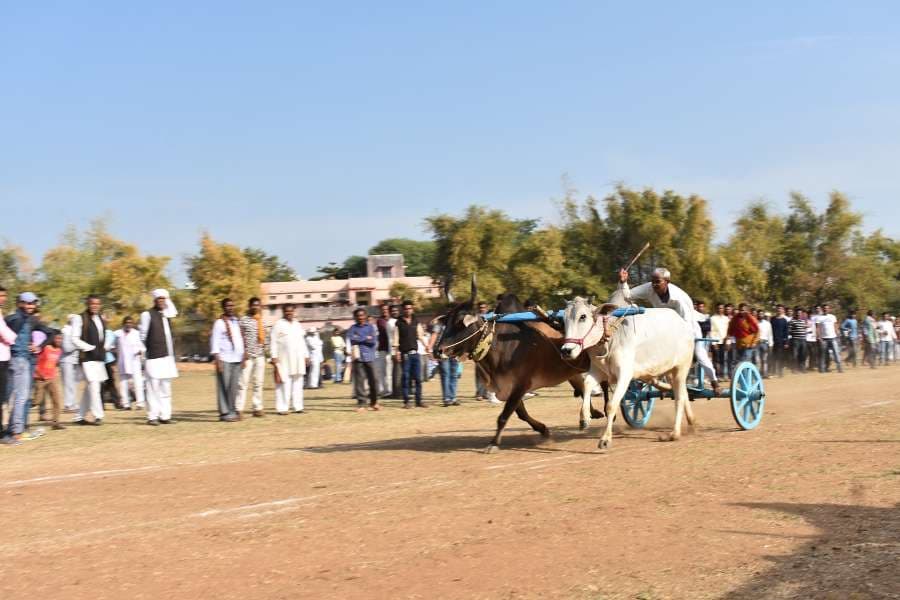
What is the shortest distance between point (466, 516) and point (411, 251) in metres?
122

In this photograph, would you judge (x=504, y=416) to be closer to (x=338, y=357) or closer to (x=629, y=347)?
(x=629, y=347)

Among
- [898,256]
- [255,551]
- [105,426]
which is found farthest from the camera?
[898,256]

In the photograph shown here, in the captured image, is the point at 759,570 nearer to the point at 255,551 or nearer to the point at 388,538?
the point at 388,538

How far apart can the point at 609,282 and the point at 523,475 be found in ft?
157

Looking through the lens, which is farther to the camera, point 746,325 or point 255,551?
point 746,325

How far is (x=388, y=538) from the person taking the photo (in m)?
7.32

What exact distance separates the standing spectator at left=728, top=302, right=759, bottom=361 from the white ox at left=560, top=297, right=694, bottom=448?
1232 centimetres

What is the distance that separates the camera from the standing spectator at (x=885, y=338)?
34.2 meters

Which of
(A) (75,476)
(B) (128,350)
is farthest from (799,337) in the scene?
(A) (75,476)

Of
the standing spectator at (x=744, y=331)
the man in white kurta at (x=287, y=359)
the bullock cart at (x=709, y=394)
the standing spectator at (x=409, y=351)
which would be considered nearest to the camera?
the bullock cart at (x=709, y=394)

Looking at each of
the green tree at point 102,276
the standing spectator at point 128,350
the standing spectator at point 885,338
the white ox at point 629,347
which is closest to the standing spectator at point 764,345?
the standing spectator at point 885,338

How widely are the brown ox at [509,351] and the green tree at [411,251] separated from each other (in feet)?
363

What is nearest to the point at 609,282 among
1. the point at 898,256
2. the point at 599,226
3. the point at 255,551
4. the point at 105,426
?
the point at 599,226

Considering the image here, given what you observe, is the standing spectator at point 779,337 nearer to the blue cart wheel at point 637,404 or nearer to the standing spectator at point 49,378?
the blue cart wheel at point 637,404
